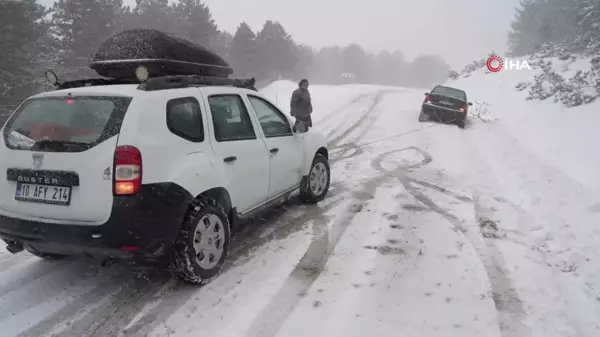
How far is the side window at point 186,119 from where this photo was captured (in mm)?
3384

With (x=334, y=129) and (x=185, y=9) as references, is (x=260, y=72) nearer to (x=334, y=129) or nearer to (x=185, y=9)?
(x=185, y=9)

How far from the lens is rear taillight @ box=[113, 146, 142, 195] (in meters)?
2.95

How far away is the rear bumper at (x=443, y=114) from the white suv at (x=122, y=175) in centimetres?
1219

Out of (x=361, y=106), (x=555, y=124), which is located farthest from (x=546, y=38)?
(x=555, y=124)

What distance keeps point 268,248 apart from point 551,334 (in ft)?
8.53

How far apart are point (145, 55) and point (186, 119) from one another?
94 cm

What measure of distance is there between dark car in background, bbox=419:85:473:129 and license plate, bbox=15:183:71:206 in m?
13.4

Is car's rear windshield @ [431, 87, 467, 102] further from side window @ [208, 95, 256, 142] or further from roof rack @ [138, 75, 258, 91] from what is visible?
side window @ [208, 95, 256, 142]

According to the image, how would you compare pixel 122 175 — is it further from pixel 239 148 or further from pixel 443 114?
pixel 443 114

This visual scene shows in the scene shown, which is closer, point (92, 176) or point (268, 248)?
point (92, 176)

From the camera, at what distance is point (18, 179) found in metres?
3.14

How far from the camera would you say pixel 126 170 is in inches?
116

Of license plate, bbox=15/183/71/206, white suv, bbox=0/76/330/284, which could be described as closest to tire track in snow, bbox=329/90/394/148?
white suv, bbox=0/76/330/284

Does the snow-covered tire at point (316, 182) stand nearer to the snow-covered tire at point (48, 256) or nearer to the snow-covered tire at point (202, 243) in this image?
the snow-covered tire at point (202, 243)
